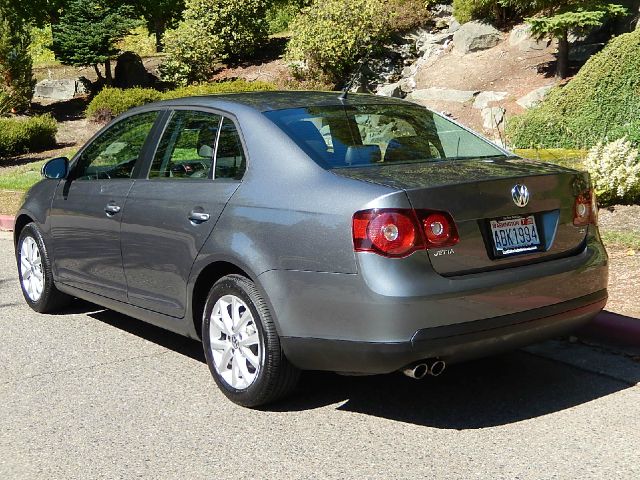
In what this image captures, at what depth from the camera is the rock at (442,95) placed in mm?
18673

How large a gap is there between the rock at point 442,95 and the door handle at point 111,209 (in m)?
13.6

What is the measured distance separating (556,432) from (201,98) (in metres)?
2.90

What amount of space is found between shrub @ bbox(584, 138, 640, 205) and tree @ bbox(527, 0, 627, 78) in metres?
7.90

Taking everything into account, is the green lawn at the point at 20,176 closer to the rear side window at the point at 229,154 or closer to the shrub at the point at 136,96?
the shrub at the point at 136,96

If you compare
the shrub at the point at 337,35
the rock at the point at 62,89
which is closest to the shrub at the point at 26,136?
the rock at the point at 62,89

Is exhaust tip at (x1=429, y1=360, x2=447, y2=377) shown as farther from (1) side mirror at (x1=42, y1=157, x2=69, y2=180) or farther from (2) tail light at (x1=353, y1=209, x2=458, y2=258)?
(1) side mirror at (x1=42, y1=157, x2=69, y2=180)

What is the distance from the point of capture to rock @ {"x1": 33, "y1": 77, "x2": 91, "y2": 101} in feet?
89.9

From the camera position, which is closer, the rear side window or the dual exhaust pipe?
the dual exhaust pipe

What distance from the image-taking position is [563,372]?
5449mm

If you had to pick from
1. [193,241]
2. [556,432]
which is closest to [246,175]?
[193,241]

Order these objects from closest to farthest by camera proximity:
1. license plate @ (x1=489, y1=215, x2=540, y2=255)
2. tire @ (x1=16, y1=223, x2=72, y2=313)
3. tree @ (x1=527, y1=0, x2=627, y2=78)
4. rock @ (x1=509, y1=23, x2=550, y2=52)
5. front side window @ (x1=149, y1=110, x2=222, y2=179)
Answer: license plate @ (x1=489, y1=215, x2=540, y2=255)
front side window @ (x1=149, y1=110, x2=222, y2=179)
tire @ (x1=16, y1=223, x2=72, y2=313)
tree @ (x1=527, y1=0, x2=627, y2=78)
rock @ (x1=509, y1=23, x2=550, y2=52)

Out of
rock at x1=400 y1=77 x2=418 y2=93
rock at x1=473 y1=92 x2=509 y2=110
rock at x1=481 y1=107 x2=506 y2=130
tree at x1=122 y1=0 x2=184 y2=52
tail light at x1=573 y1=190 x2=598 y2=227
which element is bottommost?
rock at x1=481 y1=107 x2=506 y2=130

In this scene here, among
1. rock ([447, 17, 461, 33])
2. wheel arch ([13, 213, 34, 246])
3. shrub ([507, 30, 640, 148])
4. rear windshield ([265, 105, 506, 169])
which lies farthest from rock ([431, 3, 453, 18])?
rear windshield ([265, 105, 506, 169])

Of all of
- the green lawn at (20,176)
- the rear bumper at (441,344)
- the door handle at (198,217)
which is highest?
the door handle at (198,217)
